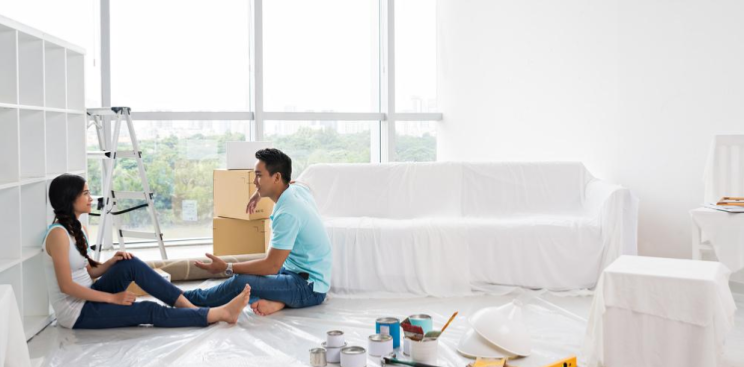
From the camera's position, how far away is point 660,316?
233 centimetres

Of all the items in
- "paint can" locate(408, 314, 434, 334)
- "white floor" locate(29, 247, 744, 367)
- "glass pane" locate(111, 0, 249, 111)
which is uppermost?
"glass pane" locate(111, 0, 249, 111)

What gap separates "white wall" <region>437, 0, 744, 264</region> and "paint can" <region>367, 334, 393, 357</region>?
7.76 ft

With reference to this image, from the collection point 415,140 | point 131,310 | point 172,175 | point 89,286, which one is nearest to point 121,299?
point 131,310

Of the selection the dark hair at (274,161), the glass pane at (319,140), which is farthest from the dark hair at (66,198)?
the glass pane at (319,140)

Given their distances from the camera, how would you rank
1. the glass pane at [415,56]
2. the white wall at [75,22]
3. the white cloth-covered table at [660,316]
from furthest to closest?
the glass pane at [415,56]
the white wall at [75,22]
the white cloth-covered table at [660,316]

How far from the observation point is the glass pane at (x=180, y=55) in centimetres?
571

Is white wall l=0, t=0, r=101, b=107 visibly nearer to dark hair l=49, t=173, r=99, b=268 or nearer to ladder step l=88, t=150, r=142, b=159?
ladder step l=88, t=150, r=142, b=159

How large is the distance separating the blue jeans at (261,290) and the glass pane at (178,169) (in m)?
2.80

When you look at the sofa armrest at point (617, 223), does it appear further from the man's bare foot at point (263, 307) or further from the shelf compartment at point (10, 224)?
the shelf compartment at point (10, 224)

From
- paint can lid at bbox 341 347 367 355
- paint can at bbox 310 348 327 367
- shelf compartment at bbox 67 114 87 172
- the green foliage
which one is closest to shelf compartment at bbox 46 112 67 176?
shelf compartment at bbox 67 114 87 172

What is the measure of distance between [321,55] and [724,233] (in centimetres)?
430

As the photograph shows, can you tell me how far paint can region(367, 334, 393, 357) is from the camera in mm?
2564

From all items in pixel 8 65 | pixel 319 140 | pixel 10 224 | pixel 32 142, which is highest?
pixel 8 65

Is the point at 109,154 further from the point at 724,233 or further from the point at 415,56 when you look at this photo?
the point at 724,233
